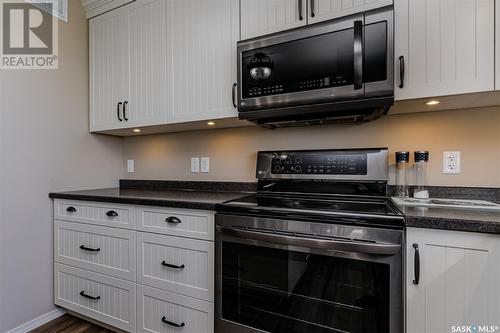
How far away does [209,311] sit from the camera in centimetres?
140

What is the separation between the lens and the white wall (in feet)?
5.59

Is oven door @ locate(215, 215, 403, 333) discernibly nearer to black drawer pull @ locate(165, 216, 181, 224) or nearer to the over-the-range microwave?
black drawer pull @ locate(165, 216, 181, 224)

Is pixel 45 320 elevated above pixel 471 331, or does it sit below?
below

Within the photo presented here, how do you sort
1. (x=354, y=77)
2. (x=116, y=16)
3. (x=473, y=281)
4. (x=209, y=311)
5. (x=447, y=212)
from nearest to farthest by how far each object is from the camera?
1. (x=473, y=281)
2. (x=447, y=212)
3. (x=354, y=77)
4. (x=209, y=311)
5. (x=116, y=16)

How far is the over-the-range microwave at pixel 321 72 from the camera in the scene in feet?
4.13

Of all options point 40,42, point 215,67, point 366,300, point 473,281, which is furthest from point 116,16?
point 473,281

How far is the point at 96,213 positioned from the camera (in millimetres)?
1777

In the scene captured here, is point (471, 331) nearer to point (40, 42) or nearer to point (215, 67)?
point (215, 67)

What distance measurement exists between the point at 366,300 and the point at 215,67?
1.50 metres

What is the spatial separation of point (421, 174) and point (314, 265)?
→ 893 millimetres

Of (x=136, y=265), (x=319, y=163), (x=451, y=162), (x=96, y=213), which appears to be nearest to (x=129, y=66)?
(x=96, y=213)

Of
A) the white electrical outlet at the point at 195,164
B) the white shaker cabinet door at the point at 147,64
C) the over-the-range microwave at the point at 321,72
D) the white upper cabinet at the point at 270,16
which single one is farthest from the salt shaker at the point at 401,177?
the white shaker cabinet door at the point at 147,64

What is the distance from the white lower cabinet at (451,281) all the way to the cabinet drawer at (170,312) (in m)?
0.96

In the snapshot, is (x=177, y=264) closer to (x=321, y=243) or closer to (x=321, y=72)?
(x=321, y=243)
